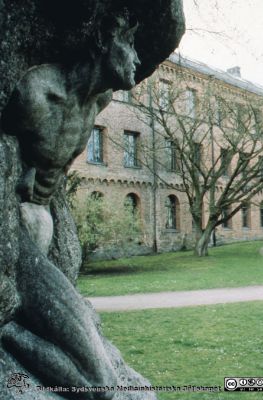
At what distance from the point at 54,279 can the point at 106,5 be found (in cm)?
127

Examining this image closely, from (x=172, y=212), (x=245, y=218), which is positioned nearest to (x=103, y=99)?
(x=172, y=212)

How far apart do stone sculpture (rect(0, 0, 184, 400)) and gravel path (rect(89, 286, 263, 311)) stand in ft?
29.6

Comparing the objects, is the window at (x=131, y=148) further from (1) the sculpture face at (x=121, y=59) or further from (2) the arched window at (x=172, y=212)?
(1) the sculpture face at (x=121, y=59)

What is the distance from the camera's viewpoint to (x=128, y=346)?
7.67 metres

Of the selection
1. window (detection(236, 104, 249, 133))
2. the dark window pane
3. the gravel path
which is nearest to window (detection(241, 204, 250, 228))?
the dark window pane

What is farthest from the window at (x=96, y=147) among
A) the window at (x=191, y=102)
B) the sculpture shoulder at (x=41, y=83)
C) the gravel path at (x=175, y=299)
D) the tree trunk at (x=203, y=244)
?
the sculpture shoulder at (x=41, y=83)

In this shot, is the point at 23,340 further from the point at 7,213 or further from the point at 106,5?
the point at 106,5

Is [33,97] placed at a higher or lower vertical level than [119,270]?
higher

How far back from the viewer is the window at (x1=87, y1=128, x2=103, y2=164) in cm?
3012

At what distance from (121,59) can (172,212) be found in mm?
32810

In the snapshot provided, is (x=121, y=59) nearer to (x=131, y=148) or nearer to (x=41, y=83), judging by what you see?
(x=41, y=83)

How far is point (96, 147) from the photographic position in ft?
101

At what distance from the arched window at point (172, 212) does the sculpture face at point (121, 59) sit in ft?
104

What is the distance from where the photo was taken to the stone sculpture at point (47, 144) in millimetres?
2232
